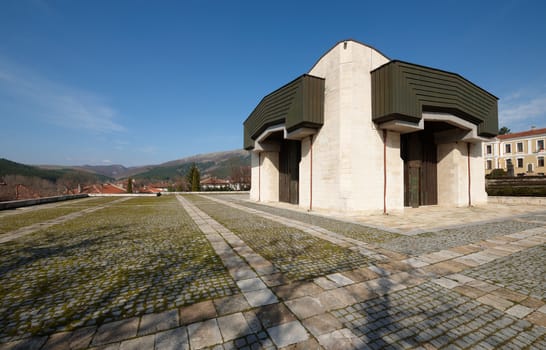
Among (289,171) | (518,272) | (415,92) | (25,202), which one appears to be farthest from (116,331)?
(25,202)

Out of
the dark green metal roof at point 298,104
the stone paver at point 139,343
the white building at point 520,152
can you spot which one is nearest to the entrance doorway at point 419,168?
the dark green metal roof at point 298,104

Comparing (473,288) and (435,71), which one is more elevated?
(435,71)

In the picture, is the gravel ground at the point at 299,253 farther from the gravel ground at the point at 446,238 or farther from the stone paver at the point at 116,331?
the stone paver at the point at 116,331

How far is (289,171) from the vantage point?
19.9 m

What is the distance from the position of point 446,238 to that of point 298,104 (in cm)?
1005

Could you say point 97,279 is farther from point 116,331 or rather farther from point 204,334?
point 204,334

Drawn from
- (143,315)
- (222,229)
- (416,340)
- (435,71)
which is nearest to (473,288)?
(416,340)

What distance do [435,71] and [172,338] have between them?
54.5 feet

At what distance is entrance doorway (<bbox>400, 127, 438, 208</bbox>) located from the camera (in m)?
16.2

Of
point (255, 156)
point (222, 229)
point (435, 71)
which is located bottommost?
point (222, 229)

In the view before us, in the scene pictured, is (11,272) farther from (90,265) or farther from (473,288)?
(473,288)

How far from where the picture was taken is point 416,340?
7.94ft

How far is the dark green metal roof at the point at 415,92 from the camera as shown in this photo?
38.0ft

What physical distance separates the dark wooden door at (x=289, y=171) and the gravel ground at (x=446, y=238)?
1162cm
